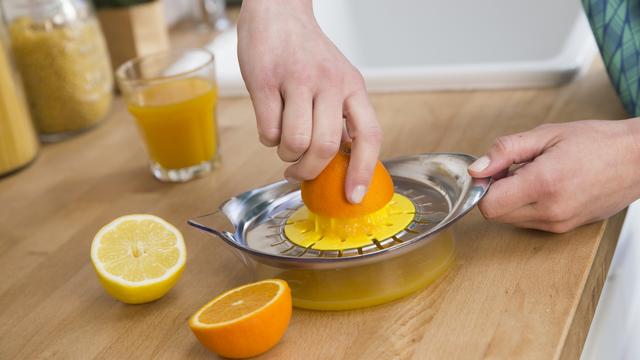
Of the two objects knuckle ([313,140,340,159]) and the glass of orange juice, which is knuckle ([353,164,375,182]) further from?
the glass of orange juice

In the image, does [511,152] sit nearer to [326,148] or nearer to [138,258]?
[326,148]

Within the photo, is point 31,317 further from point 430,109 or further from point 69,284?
point 430,109

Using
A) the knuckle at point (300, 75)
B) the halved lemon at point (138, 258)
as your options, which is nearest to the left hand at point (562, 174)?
the knuckle at point (300, 75)

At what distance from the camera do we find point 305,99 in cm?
85

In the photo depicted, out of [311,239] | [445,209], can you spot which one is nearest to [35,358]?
[311,239]

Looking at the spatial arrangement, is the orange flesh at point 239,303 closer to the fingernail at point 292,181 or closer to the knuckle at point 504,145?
the fingernail at point 292,181

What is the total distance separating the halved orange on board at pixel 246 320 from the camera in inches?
29.9

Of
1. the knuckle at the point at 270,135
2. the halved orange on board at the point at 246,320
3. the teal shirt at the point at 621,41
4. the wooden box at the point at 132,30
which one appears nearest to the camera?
the halved orange on board at the point at 246,320

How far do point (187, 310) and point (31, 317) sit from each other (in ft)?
0.62

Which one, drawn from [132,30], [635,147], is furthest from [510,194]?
[132,30]

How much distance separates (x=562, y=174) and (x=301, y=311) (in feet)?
1.07

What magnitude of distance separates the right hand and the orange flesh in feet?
0.45

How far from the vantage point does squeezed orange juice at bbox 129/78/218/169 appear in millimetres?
1154

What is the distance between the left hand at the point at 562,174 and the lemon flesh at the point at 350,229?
10 cm
